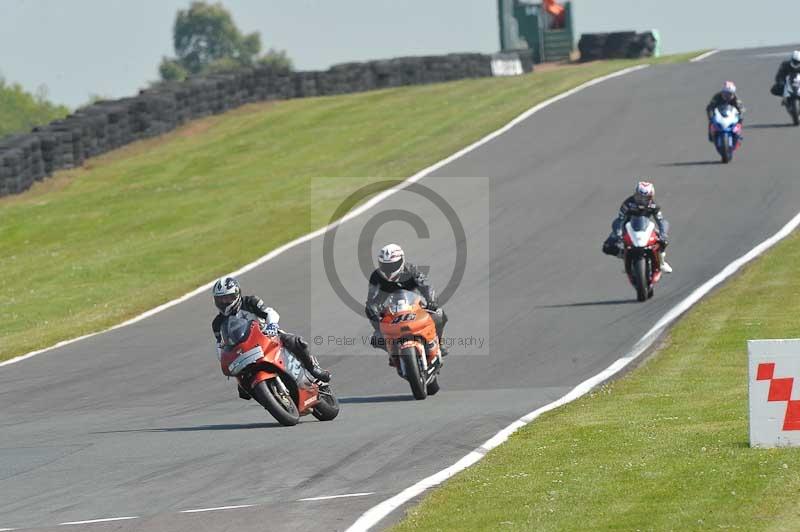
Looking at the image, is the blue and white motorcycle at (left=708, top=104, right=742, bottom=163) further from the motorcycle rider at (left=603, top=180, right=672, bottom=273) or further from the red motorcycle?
the red motorcycle

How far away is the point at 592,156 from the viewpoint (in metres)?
33.4

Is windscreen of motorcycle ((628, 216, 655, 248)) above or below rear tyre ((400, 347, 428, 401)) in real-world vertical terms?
above

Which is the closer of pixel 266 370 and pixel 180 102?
pixel 266 370

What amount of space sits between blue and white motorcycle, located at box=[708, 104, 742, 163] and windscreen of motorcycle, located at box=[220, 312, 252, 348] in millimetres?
19513

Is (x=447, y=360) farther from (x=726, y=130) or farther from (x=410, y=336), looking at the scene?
(x=726, y=130)

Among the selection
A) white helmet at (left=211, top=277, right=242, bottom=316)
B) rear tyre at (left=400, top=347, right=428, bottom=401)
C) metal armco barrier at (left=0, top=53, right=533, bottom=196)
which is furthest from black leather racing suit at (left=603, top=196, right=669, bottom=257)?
metal armco barrier at (left=0, top=53, right=533, bottom=196)

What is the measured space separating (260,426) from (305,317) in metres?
7.56

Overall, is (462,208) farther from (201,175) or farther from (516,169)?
(201,175)

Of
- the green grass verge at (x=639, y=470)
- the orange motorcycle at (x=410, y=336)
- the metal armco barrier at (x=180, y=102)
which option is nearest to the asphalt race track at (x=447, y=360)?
the orange motorcycle at (x=410, y=336)

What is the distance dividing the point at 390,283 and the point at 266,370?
2226 millimetres

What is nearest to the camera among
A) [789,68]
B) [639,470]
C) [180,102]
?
A: [639,470]

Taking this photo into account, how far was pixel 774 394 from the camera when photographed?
10.2 meters

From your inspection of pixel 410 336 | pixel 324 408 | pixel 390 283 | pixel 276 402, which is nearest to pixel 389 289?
pixel 390 283

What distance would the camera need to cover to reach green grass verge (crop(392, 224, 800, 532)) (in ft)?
28.1
